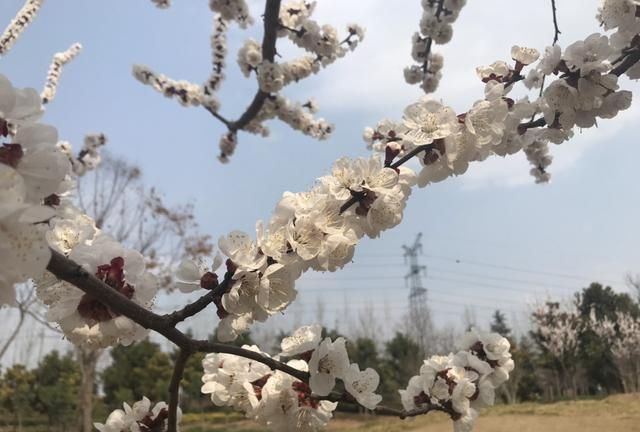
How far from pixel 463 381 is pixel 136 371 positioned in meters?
16.2

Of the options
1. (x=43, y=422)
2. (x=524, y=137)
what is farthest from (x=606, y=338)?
(x=524, y=137)

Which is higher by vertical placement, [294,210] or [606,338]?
[606,338]

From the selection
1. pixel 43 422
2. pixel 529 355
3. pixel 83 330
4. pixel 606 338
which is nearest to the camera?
pixel 83 330

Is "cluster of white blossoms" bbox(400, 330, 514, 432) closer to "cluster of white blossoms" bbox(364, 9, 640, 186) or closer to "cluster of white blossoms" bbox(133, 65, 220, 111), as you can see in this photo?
"cluster of white blossoms" bbox(364, 9, 640, 186)

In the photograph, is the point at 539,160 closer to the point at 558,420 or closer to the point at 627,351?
the point at 558,420

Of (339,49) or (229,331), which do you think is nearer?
(229,331)

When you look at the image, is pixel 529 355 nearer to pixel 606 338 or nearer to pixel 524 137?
pixel 606 338

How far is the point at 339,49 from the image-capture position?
475 centimetres

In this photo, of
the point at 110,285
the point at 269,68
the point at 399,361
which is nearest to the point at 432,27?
the point at 269,68

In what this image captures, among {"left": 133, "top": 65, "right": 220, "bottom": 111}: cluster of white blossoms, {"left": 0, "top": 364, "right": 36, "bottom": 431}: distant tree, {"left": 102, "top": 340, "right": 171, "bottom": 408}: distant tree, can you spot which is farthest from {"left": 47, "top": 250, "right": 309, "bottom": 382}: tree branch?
{"left": 102, "top": 340, "right": 171, "bottom": 408}: distant tree

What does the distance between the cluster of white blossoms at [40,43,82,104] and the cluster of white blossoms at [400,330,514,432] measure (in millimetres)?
4529

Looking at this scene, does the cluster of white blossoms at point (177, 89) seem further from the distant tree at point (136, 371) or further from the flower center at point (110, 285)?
the distant tree at point (136, 371)

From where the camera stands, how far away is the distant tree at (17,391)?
574 inches

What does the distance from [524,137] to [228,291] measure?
1292 millimetres
